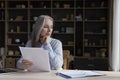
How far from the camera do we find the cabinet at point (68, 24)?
23.6ft

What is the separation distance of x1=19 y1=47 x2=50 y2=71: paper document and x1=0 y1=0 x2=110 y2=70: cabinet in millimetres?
4751

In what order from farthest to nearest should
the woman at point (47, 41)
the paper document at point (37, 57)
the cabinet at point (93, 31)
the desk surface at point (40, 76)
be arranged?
the cabinet at point (93, 31) → the woman at point (47, 41) → the paper document at point (37, 57) → the desk surface at point (40, 76)

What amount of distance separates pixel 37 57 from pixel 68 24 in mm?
5126

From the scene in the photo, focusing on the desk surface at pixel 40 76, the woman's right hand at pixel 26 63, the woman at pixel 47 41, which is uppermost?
the woman at pixel 47 41

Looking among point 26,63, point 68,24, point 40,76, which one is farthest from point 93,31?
point 40,76

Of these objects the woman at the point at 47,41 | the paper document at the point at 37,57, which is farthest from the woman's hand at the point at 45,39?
the paper document at the point at 37,57

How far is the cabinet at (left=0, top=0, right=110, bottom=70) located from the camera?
7.18 m

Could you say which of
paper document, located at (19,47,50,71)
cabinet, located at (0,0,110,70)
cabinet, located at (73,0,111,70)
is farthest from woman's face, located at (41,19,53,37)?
cabinet, located at (0,0,110,70)

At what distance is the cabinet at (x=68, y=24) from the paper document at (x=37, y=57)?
4.75 m

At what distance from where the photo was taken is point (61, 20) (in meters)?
7.23

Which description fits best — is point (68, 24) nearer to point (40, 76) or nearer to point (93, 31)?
point (93, 31)

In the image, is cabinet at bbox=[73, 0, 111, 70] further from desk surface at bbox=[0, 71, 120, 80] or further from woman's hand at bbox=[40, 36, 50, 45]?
desk surface at bbox=[0, 71, 120, 80]

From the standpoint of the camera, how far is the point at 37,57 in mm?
2295

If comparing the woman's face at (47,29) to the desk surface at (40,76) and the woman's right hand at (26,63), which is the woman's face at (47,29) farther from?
the desk surface at (40,76)
